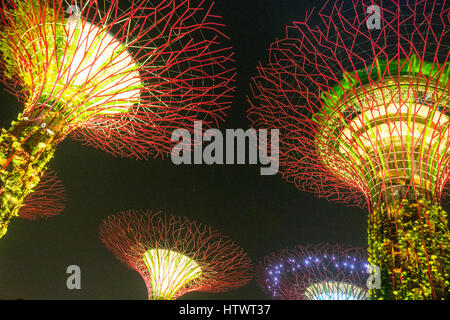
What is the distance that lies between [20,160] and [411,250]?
9.21m

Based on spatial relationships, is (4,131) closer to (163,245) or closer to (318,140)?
(318,140)

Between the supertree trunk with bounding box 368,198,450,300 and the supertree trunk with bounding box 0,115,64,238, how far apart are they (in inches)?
336

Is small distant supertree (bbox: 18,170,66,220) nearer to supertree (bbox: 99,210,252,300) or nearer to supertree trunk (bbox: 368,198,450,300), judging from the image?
supertree (bbox: 99,210,252,300)

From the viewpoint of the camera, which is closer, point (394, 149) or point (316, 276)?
point (394, 149)

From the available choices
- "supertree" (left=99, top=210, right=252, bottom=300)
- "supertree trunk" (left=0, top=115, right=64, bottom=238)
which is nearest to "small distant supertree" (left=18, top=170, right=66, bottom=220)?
"supertree" (left=99, top=210, right=252, bottom=300)

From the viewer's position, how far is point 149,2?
25.8ft

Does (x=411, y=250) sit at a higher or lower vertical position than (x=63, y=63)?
lower

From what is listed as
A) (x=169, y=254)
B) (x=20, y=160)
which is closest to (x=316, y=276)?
(x=169, y=254)

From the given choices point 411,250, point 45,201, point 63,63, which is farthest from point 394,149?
point 45,201

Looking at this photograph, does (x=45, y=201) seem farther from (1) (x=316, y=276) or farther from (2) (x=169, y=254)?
(1) (x=316, y=276)

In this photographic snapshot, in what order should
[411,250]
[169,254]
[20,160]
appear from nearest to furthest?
1. [20,160]
2. [411,250]
3. [169,254]

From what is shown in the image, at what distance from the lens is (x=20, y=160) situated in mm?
6703

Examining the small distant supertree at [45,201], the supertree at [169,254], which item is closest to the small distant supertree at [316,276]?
the supertree at [169,254]

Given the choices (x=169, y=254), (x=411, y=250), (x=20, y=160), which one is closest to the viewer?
(x=20, y=160)
